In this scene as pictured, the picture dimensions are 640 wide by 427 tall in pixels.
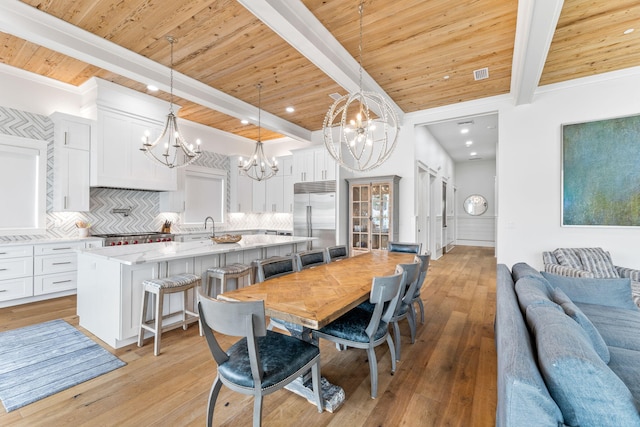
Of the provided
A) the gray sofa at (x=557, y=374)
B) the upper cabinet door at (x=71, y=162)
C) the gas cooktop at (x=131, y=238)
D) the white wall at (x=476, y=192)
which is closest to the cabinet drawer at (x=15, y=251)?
the upper cabinet door at (x=71, y=162)

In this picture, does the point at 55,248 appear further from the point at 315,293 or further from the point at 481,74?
the point at 481,74

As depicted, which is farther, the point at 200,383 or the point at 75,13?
the point at 75,13

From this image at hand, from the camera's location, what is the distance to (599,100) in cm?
414

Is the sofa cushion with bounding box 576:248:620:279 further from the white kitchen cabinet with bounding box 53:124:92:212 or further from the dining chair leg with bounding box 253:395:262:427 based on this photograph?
the white kitchen cabinet with bounding box 53:124:92:212

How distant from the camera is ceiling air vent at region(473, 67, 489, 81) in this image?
3914mm

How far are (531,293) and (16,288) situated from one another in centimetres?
577

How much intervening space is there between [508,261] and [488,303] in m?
1.23

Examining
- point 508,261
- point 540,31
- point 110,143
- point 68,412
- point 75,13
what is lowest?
point 68,412

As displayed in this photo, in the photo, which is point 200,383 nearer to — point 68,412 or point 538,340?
point 68,412

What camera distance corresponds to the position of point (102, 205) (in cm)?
492

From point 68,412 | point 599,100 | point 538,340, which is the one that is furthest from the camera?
point 599,100

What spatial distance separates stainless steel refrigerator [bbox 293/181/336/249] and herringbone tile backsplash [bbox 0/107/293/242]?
6.10ft

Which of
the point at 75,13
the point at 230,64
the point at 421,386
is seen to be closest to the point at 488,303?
the point at 421,386

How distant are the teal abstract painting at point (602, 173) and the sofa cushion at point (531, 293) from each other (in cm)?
282
